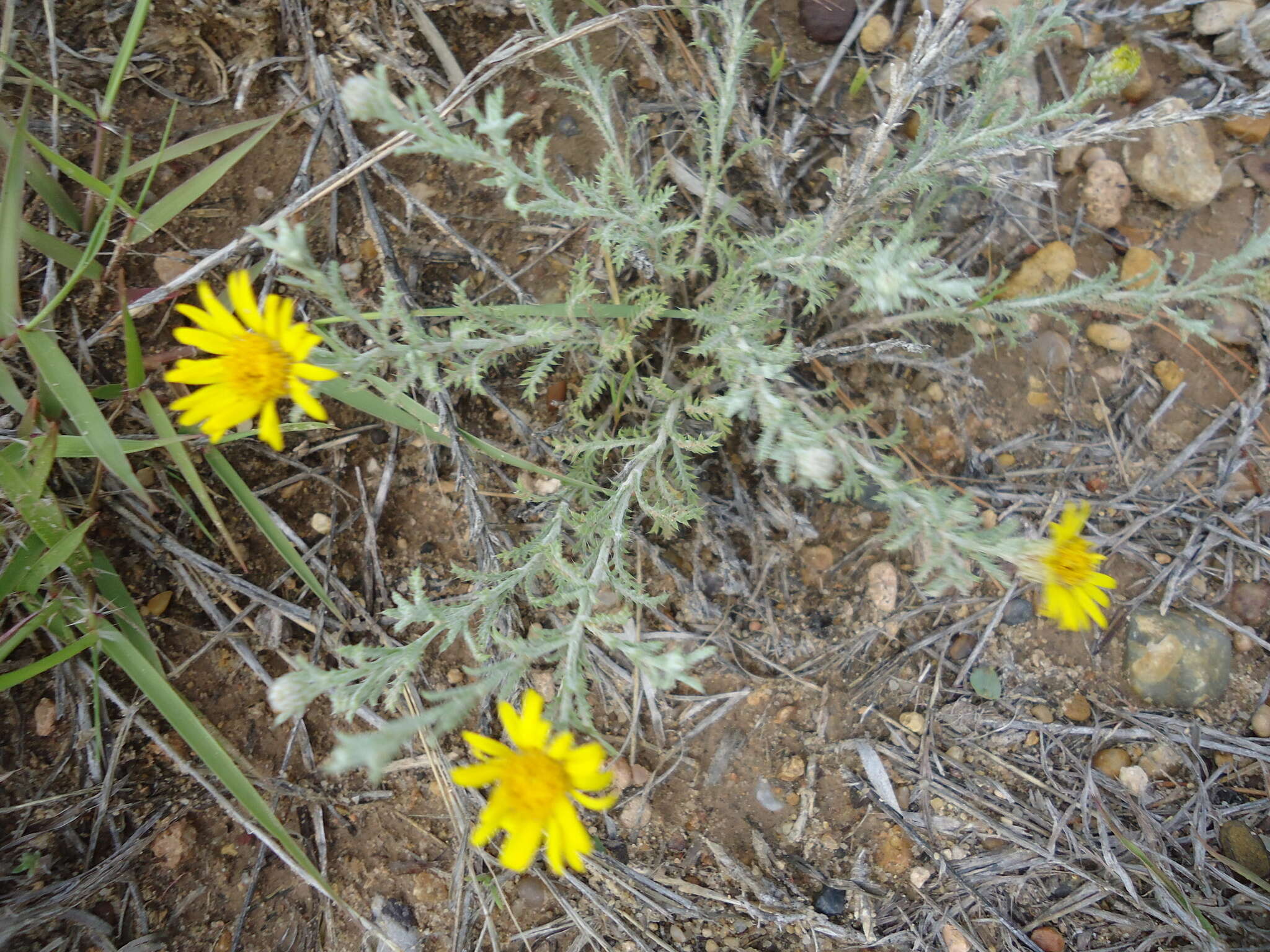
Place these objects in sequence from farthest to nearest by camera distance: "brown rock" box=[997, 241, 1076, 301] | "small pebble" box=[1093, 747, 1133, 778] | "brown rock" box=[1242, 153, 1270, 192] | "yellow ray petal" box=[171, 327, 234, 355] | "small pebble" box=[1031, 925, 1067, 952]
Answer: "brown rock" box=[1242, 153, 1270, 192]
"brown rock" box=[997, 241, 1076, 301]
"small pebble" box=[1093, 747, 1133, 778]
"small pebble" box=[1031, 925, 1067, 952]
"yellow ray petal" box=[171, 327, 234, 355]

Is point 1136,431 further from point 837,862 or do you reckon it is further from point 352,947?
point 352,947

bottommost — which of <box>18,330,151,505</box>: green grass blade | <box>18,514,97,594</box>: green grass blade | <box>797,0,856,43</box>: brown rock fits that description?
<box>18,514,97,594</box>: green grass blade

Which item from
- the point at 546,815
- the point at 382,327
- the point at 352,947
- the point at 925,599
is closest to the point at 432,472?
the point at 382,327

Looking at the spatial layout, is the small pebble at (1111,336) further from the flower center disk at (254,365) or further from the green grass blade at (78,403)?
the green grass blade at (78,403)

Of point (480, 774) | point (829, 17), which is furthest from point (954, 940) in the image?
point (829, 17)

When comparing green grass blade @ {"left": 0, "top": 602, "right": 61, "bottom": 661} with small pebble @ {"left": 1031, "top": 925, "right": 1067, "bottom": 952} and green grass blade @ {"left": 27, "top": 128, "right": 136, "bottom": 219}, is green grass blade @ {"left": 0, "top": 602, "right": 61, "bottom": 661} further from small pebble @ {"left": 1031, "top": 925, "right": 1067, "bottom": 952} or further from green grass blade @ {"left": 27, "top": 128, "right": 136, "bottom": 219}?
small pebble @ {"left": 1031, "top": 925, "right": 1067, "bottom": 952}

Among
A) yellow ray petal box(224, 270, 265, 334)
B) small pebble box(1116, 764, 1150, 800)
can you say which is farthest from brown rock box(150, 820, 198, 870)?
small pebble box(1116, 764, 1150, 800)
